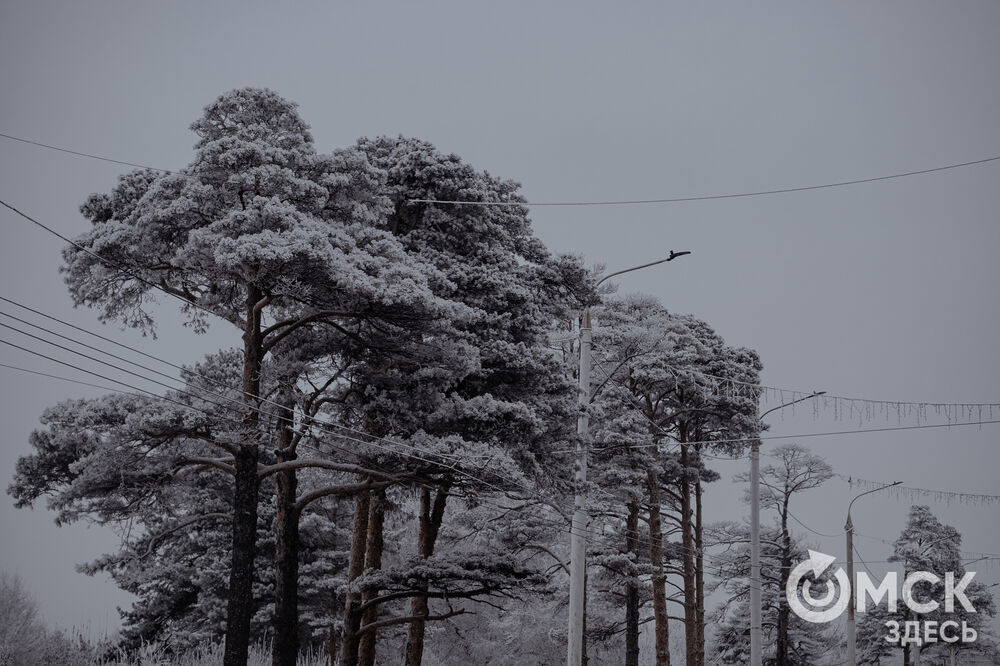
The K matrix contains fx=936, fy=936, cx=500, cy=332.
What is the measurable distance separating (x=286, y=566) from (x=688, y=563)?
16.2 meters

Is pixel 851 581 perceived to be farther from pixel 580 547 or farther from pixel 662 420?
pixel 580 547

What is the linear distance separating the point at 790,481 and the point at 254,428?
25.7 metres

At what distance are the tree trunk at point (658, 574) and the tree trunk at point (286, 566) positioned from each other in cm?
1196

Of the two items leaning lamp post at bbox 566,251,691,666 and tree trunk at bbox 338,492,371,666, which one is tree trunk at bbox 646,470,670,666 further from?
leaning lamp post at bbox 566,251,691,666

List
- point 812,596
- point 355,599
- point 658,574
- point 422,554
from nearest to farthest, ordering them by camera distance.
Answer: point 355,599
point 422,554
point 658,574
point 812,596

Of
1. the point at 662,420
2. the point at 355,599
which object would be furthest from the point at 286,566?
the point at 662,420

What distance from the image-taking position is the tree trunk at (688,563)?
101ft

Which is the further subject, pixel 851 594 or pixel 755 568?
pixel 851 594

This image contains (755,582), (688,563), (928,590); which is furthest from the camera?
(928,590)

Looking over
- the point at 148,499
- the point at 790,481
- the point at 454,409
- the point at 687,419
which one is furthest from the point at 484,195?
the point at 790,481

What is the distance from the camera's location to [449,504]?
36.9 metres

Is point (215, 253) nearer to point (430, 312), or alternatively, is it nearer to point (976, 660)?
point (430, 312)

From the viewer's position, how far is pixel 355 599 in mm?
19859

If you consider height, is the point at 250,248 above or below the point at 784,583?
above
